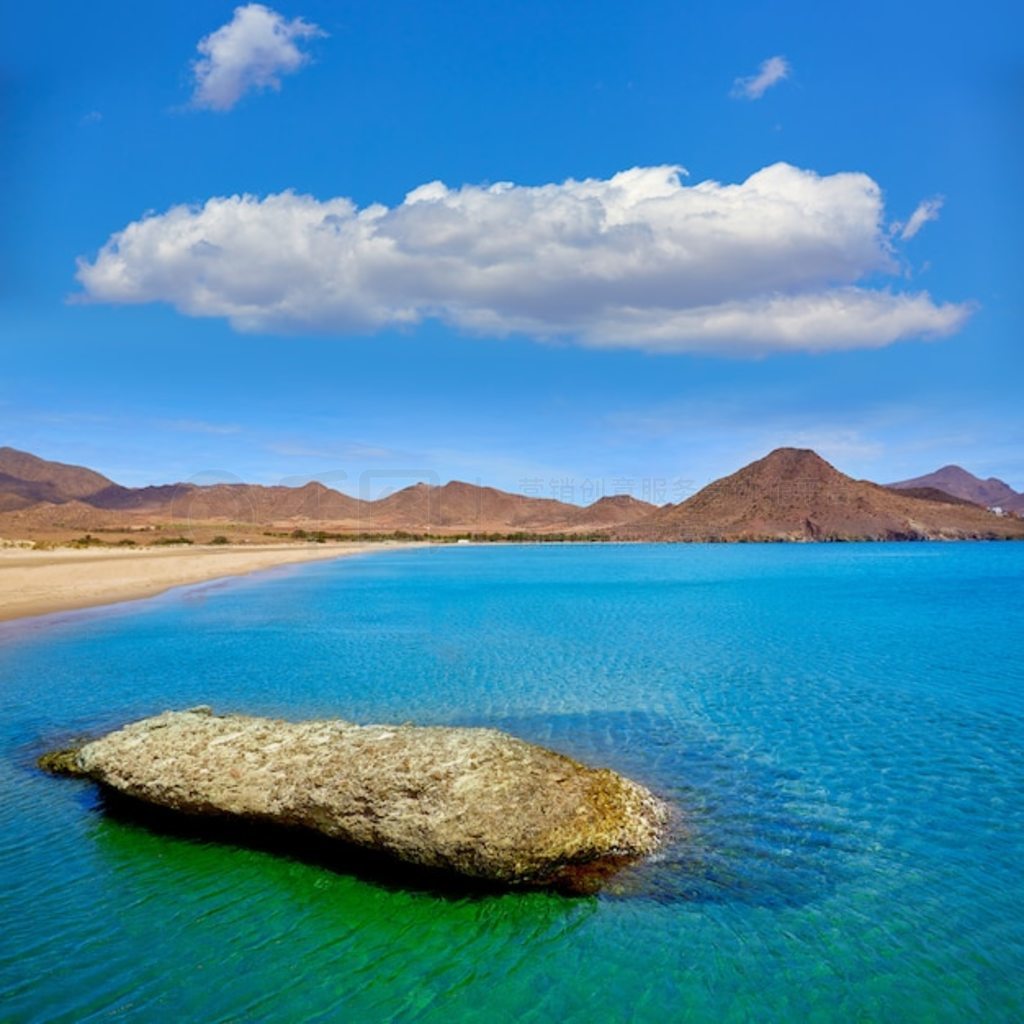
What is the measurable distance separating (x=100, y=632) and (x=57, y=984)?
66.1ft

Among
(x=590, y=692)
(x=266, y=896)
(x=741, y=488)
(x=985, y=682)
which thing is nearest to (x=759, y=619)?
(x=985, y=682)

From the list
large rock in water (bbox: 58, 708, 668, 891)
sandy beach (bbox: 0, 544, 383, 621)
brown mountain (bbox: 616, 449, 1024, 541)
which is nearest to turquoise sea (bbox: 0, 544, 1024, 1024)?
large rock in water (bbox: 58, 708, 668, 891)

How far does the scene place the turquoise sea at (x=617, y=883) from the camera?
5.15 meters

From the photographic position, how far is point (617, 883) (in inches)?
258

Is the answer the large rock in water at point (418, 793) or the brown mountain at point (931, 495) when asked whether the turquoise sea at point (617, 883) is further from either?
the brown mountain at point (931, 495)

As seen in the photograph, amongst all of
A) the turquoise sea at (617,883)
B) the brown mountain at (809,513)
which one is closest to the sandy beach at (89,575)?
the turquoise sea at (617,883)

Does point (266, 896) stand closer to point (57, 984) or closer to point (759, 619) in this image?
point (57, 984)

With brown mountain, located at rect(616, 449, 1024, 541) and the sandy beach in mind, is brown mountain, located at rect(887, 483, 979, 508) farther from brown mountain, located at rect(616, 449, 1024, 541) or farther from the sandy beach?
the sandy beach

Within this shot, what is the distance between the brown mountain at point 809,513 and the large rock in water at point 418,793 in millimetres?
140615

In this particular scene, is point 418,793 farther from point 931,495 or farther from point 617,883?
point 931,495

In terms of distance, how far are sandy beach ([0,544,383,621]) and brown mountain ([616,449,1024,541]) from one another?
10559cm

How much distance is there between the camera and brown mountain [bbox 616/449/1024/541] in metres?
139

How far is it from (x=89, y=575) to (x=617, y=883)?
43718 mm

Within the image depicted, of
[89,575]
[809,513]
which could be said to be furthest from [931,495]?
[89,575]
